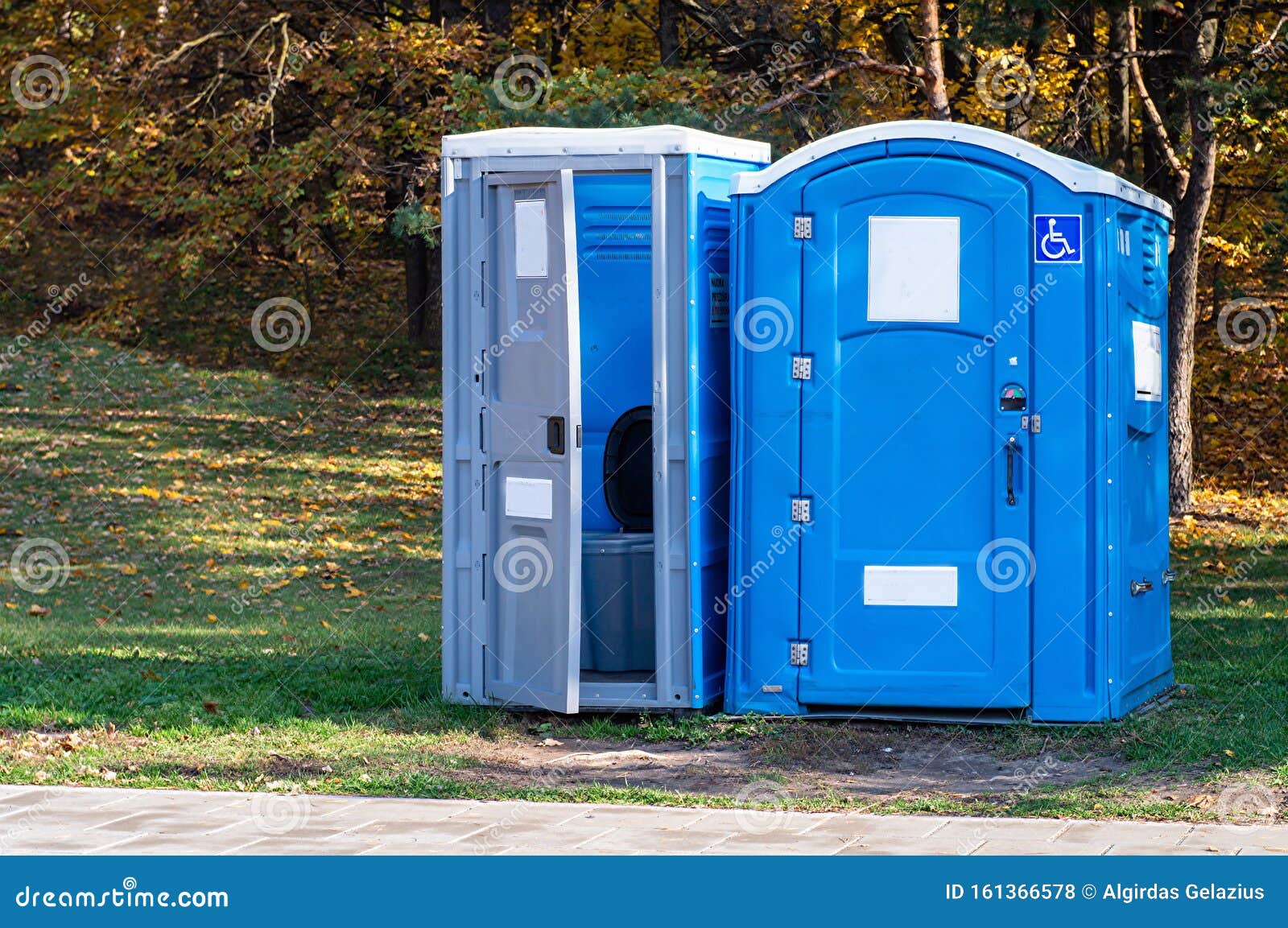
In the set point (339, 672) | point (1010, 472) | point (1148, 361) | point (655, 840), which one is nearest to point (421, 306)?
point (339, 672)

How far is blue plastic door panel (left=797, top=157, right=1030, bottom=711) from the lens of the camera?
692 centimetres

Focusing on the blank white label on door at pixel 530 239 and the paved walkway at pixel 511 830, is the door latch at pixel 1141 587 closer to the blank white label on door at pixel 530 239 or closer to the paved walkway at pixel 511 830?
the paved walkway at pixel 511 830

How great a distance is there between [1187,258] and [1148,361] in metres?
8.97

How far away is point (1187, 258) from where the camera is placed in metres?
15.9

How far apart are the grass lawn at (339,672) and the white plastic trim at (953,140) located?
2.27m

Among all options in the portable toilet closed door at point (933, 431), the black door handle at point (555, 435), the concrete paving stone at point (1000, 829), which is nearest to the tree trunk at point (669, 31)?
→ the portable toilet closed door at point (933, 431)

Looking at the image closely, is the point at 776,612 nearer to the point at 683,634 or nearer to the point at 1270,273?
the point at 683,634

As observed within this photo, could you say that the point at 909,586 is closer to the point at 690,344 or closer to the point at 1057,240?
the point at 690,344

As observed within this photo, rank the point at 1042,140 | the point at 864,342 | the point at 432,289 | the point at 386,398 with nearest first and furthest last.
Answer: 1. the point at 864,342
2. the point at 1042,140
3. the point at 386,398
4. the point at 432,289

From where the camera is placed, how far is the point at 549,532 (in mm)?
7227

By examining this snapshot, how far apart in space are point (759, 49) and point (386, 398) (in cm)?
747

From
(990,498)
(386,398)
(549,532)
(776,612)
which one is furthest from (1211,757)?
(386,398)

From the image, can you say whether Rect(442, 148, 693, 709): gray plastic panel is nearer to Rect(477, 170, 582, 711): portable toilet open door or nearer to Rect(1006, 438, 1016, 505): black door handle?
Rect(477, 170, 582, 711): portable toilet open door

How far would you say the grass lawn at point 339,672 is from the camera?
20.4ft
